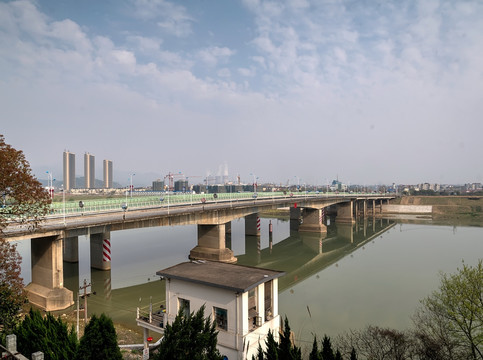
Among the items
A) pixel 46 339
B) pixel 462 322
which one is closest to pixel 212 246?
pixel 462 322

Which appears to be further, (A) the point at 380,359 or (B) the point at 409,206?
(B) the point at 409,206

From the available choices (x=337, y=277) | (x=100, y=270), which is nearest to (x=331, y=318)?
(x=337, y=277)

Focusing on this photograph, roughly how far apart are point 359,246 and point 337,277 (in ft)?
70.2

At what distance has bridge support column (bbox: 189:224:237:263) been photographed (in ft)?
127

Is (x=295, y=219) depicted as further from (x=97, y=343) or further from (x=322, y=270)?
(x=97, y=343)

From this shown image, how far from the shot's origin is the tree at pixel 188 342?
32.9 feet

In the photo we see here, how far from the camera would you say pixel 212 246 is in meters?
40.0

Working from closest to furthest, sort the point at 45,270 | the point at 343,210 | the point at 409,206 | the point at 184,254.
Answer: the point at 45,270 → the point at 184,254 → the point at 343,210 → the point at 409,206

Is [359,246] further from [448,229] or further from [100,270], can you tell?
[100,270]

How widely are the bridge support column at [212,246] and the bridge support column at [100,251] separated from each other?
1025 cm

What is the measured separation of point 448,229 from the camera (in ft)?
232

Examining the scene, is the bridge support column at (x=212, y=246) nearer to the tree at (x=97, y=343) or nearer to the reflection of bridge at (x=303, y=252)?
the reflection of bridge at (x=303, y=252)

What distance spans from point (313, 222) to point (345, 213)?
2048 cm

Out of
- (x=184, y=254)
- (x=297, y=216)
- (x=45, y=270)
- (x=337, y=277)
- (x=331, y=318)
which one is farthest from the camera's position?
(x=297, y=216)
